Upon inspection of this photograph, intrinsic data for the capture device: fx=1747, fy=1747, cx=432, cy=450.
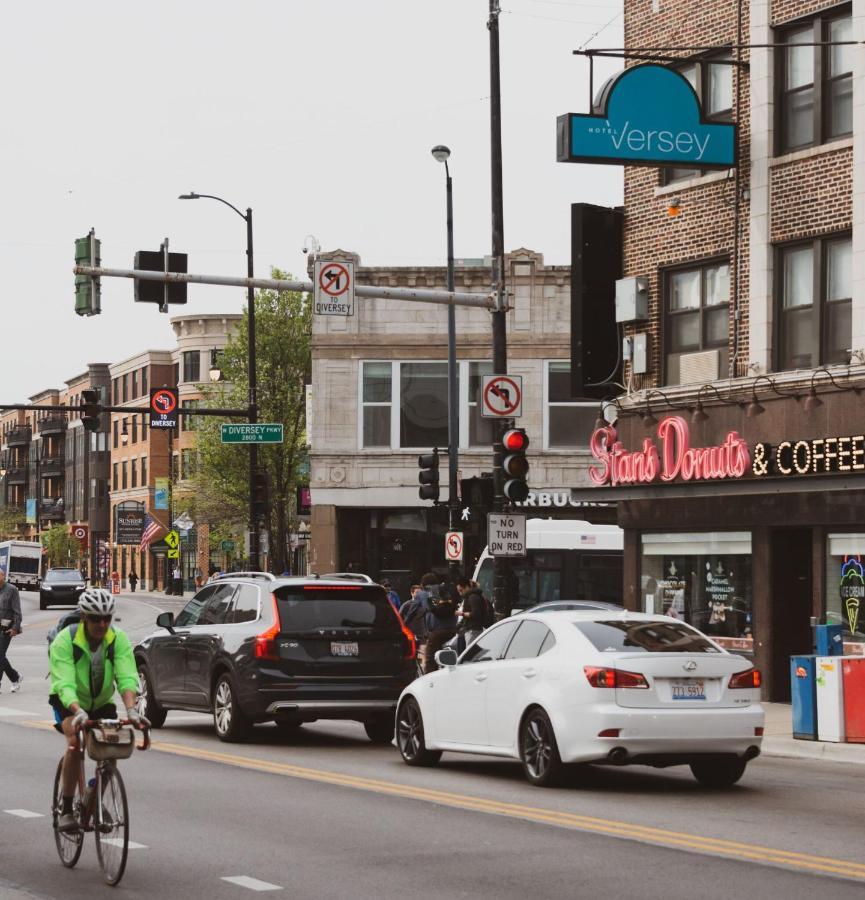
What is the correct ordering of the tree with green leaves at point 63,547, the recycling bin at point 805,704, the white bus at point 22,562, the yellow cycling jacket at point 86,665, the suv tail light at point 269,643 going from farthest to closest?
the tree with green leaves at point 63,547 → the white bus at point 22,562 → the recycling bin at point 805,704 → the suv tail light at point 269,643 → the yellow cycling jacket at point 86,665

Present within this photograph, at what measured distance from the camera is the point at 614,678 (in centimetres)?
1381

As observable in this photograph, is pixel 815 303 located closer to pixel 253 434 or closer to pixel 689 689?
pixel 689 689

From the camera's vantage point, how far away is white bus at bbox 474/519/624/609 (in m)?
35.7

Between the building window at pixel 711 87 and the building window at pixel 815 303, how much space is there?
8.01ft

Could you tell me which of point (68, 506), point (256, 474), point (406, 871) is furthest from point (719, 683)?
point (68, 506)

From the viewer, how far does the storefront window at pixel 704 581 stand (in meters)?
25.5

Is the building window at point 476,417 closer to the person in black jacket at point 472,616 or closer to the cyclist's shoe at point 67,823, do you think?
the person in black jacket at point 472,616

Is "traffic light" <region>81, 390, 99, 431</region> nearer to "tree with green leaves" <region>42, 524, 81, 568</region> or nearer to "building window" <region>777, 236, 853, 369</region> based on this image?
"building window" <region>777, 236, 853, 369</region>

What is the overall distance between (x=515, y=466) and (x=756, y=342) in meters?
4.52

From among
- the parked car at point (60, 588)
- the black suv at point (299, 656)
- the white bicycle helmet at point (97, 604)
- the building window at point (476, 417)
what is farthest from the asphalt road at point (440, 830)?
the parked car at point (60, 588)

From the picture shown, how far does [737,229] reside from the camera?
84.1ft

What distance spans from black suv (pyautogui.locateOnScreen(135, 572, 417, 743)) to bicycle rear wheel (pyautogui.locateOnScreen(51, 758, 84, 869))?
25.9 feet

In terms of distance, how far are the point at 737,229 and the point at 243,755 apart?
12206 mm

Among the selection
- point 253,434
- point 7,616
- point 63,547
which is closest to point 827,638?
point 7,616
